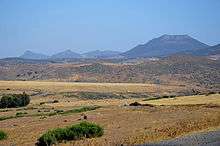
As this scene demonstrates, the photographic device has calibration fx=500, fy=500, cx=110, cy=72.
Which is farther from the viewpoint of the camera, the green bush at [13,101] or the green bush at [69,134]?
the green bush at [13,101]

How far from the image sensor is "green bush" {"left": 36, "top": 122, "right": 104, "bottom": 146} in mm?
31766

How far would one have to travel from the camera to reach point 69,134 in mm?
33906

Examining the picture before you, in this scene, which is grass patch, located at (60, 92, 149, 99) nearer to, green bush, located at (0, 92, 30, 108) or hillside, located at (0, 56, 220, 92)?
green bush, located at (0, 92, 30, 108)

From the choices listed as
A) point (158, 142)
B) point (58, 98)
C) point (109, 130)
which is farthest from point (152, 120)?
point (58, 98)

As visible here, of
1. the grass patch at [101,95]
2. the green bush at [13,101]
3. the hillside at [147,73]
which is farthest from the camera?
the hillside at [147,73]

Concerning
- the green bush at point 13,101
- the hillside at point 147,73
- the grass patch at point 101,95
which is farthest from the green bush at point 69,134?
the hillside at point 147,73

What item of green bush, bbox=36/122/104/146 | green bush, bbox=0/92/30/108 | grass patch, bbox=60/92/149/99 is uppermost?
green bush, bbox=36/122/104/146

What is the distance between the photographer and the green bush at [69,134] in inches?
1251

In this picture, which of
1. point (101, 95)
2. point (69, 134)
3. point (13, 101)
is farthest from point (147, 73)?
point (69, 134)

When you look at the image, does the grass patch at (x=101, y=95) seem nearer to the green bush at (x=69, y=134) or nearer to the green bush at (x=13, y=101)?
the green bush at (x=13, y=101)

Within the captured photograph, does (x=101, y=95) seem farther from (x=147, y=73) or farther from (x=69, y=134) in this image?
(x=69, y=134)

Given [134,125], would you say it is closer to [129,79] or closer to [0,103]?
[0,103]

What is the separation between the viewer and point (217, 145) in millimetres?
25281

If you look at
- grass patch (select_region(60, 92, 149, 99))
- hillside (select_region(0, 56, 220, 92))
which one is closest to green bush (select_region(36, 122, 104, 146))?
grass patch (select_region(60, 92, 149, 99))
